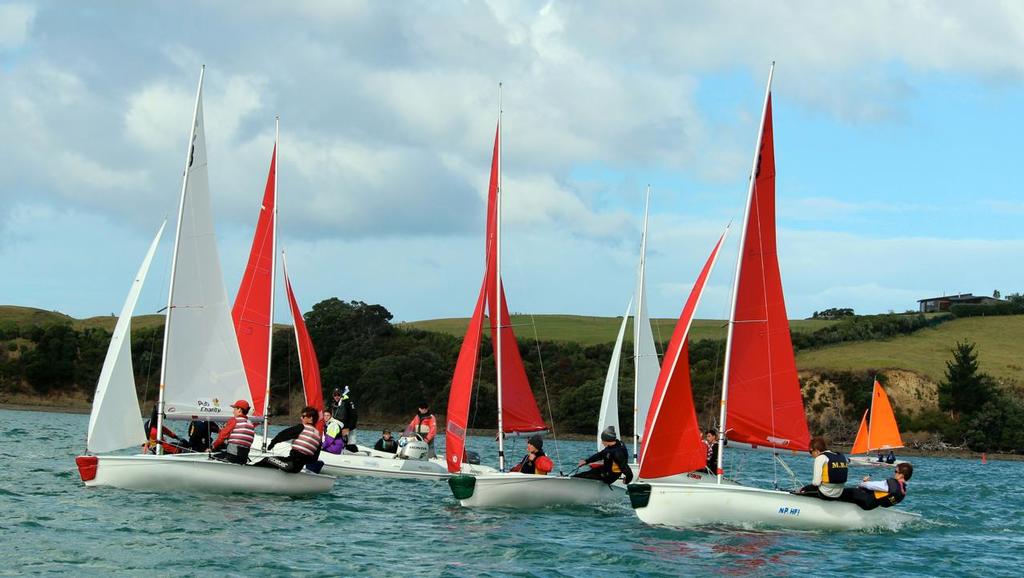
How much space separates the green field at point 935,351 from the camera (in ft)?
260

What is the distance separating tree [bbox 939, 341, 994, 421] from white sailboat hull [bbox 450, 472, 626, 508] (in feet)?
188

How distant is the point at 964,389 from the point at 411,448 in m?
54.7

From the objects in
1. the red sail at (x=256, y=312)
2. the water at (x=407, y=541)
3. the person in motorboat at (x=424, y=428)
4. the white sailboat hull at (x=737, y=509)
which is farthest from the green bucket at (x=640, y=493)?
the red sail at (x=256, y=312)

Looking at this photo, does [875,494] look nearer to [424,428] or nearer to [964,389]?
[424,428]

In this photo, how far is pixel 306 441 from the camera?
21500 mm

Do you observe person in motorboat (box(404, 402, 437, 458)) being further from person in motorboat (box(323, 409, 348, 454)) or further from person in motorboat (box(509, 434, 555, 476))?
person in motorboat (box(509, 434, 555, 476))

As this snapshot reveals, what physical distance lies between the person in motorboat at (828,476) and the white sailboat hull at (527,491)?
426cm

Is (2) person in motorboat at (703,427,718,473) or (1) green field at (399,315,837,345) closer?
(2) person in motorboat at (703,427,718,473)

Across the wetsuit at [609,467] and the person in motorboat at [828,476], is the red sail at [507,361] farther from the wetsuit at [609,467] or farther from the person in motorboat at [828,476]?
the person in motorboat at [828,476]

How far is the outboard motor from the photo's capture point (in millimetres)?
28031

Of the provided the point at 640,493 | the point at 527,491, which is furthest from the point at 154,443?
the point at 640,493

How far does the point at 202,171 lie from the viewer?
24.0 metres

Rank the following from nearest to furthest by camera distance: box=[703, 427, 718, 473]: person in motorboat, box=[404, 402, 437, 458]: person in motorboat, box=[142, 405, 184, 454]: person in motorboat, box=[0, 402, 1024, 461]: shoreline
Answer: box=[142, 405, 184, 454]: person in motorboat, box=[703, 427, 718, 473]: person in motorboat, box=[404, 402, 437, 458]: person in motorboat, box=[0, 402, 1024, 461]: shoreline

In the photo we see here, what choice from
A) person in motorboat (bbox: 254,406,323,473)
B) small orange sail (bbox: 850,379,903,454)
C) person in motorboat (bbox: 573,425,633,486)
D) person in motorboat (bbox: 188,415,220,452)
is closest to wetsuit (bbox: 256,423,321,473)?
person in motorboat (bbox: 254,406,323,473)
